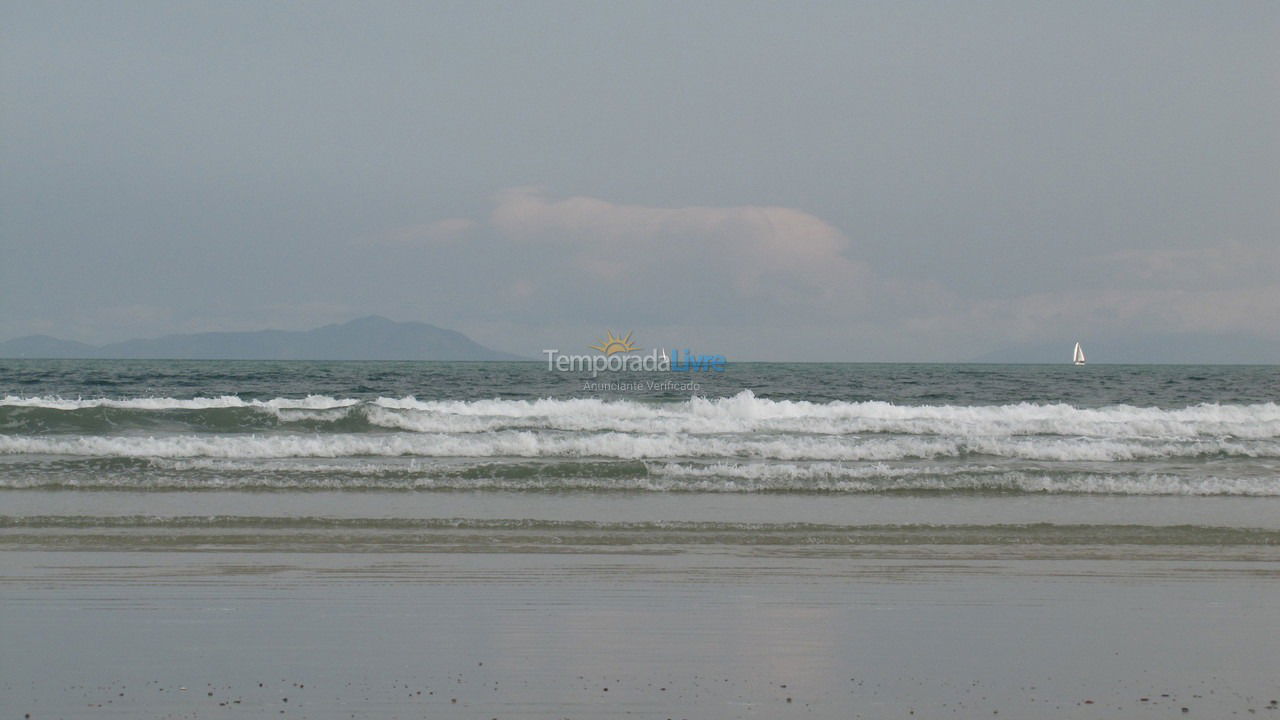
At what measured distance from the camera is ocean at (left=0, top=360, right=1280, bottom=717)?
550 cm

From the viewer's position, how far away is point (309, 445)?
17.7m

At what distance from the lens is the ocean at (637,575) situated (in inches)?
217

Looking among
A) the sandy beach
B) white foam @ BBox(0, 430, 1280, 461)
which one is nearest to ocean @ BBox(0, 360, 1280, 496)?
white foam @ BBox(0, 430, 1280, 461)

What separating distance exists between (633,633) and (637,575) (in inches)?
70.4

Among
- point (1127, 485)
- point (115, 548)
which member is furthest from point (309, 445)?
point (1127, 485)

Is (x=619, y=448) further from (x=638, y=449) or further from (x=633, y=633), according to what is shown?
(x=633, y=633)

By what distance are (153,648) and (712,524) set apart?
620 cm

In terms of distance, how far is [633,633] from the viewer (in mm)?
6523

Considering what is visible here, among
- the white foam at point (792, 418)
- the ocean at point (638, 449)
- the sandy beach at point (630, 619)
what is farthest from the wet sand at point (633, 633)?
the white foam at point (792, 418)

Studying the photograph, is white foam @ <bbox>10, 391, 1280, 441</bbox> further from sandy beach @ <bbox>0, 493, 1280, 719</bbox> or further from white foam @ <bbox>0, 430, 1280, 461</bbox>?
sandy beach @ <bbox>0, 493, 1280, 719</bbox>

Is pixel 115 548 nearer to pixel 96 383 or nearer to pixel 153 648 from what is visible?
pixel 153 648

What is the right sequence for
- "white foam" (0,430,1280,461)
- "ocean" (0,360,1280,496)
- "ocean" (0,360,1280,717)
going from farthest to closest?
"white foam" (0,430,1280,461) → "ocean" (0,360,1280,496) → "ocean" (0,360,1280,717)

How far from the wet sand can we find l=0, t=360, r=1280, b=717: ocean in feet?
0.10

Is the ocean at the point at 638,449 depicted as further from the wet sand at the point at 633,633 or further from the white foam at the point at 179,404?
the wet sand at the point at 633,633
